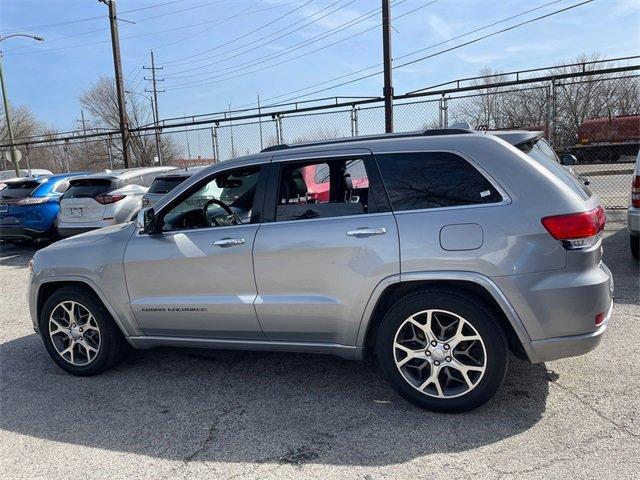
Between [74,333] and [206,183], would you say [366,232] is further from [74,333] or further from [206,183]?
[74,333]

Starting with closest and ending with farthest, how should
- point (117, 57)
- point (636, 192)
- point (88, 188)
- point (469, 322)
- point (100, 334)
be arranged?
point (469, 322) < point (100, 334) < point (636, 192) < point (88, 188) < point (117, 57)

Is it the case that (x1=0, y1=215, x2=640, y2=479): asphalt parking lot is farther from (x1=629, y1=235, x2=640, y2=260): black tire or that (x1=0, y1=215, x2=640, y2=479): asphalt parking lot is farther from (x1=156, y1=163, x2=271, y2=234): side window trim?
(x1=629, y1=235, x2=640, y2=260): black tire

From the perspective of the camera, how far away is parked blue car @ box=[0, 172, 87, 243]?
10.9m

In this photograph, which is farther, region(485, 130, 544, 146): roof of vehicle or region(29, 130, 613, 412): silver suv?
region(485, 130, 544, 146): roof of vehicle

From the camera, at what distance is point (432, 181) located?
11.3 ft

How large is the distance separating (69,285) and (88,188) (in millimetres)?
6163

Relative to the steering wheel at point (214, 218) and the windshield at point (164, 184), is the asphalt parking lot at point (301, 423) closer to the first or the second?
the steering wheel at point (214, 218)

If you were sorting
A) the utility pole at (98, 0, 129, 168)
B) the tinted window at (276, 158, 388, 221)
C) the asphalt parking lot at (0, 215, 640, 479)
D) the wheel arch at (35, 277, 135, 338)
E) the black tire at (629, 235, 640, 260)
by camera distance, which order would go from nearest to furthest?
the asphalt parking lot at (0, 215, 640, 479), the tinted window at (276, 158, 388, 221), the wheel arch at (35, 277, 135, 338), the black tire at (629, 235, 640, 260), the utility pole at (98, 0, 129, 168)

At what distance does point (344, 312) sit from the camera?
11.6 ft

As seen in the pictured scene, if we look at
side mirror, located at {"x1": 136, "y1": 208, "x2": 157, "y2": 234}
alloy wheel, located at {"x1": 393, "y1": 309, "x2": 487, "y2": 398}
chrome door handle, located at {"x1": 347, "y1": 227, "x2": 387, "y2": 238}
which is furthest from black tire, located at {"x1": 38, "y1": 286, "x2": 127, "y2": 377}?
alloy wheel, located at {"x1": 393, "y1": 309, "x2": 487, "y2": 398}

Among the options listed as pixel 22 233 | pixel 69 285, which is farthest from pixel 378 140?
pixel 22 233

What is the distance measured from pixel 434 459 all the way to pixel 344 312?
107 cm

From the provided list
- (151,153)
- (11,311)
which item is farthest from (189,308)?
(151,153)

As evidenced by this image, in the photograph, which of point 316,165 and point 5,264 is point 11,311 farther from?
point 316,165
